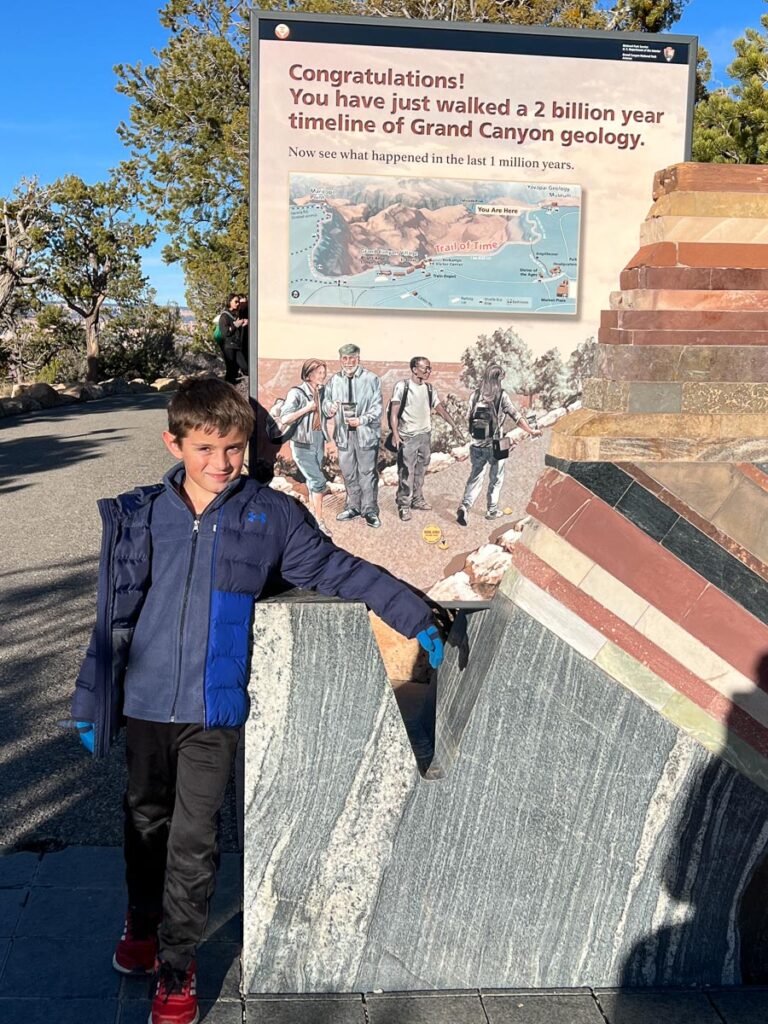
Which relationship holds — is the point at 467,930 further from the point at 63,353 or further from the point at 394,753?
the point at 63,353

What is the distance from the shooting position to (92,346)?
2858 cm

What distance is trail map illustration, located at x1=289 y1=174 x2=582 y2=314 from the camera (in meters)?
3.13

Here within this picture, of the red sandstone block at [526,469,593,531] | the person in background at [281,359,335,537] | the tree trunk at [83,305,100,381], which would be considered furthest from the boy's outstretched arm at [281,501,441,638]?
the tree trunk at [83,305,100,381]

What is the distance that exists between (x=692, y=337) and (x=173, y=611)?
158cm

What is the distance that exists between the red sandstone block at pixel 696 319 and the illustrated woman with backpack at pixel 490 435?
1.81ft

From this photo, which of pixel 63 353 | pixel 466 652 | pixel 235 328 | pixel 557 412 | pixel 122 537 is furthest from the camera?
pixel 63 353

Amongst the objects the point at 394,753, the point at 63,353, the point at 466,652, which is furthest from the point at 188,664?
the point at 63,353

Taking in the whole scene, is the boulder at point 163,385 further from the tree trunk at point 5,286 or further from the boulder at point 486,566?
the boulder at point 486,566

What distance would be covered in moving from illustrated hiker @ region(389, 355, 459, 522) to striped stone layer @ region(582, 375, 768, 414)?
0.65 metres

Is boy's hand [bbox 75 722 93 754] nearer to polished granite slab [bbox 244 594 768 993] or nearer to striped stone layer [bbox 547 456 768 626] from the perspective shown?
polished granite slab [bbox 244 594 768 993]

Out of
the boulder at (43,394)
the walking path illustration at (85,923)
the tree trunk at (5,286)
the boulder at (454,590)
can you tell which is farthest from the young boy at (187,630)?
the tree trunk at (5,286)

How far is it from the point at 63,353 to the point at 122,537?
1123 inches

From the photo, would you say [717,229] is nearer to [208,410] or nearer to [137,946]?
[208,410]

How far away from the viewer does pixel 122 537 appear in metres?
2.56
